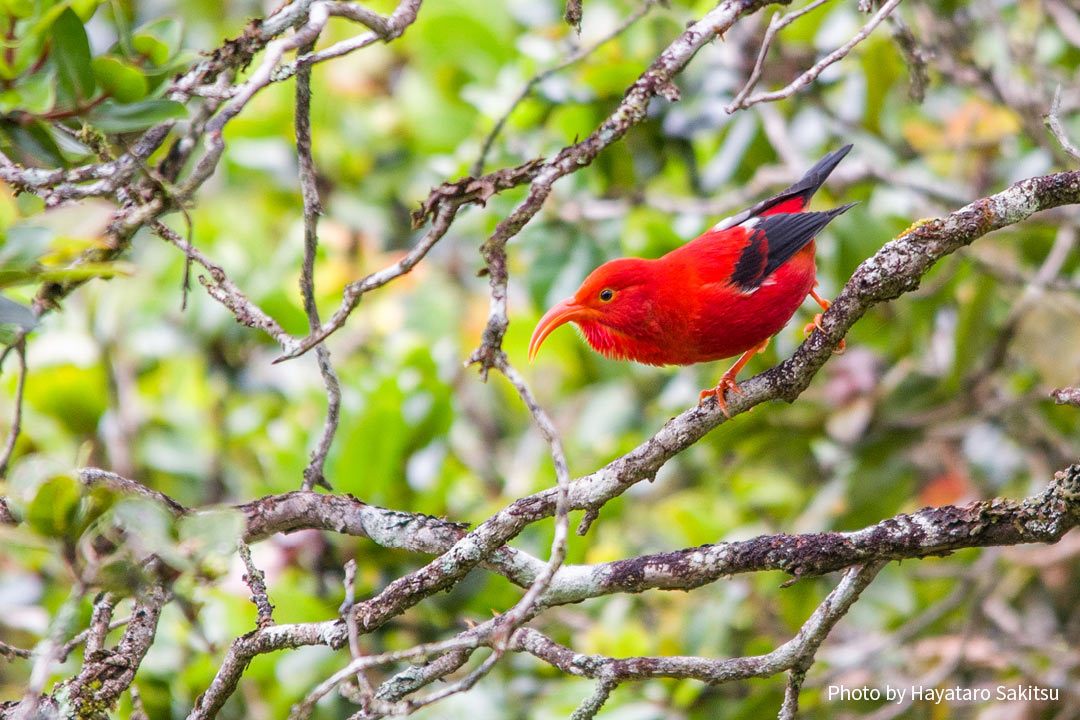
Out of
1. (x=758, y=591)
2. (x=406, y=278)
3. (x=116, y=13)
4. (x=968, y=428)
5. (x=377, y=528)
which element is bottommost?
(x=377, y=528)

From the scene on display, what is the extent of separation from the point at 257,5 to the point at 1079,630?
6.97m

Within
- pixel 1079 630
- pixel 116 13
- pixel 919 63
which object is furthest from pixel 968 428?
pixel 116 13

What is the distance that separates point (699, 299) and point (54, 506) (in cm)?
250

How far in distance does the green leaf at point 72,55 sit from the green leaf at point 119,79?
3 centimetres

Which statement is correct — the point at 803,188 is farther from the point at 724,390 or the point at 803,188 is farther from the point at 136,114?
the point at 136,114

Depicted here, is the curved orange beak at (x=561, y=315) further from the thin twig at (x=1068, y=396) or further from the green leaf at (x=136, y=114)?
the thin twig at (x=1068, y=396)

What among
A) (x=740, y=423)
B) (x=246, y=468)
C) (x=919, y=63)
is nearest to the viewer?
(x=919, y=63)

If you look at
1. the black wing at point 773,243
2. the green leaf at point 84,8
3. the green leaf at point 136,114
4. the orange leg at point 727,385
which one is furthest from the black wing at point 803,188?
the green leaf at point 84,8

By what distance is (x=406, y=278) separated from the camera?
7.39 meters

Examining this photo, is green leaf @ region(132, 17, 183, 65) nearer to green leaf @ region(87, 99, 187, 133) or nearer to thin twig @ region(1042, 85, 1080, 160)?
green leaf @ region(87, 99, 187, 133)

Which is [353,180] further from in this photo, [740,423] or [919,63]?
[919,63]

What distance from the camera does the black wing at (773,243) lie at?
381cm

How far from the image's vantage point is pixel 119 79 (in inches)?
98.6

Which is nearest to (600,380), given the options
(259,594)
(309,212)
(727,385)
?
(727,385)
